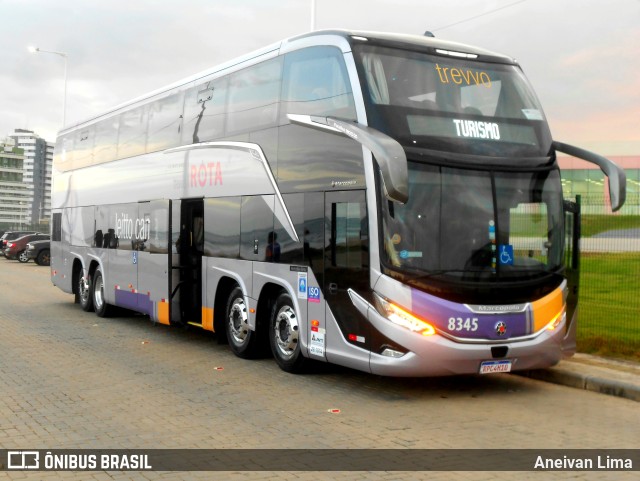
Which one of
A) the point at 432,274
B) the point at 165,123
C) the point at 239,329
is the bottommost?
the point at 239,329

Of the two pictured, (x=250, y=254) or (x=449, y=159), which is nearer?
(x=449, y=159)

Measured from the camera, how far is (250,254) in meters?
11.9

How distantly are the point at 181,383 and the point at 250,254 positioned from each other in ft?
7.66

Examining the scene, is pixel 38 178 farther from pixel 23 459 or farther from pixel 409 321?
pixel 23 459

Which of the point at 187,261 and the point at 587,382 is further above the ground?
the point at 187,261

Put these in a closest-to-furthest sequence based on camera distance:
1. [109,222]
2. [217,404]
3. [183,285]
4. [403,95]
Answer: [217,404] → [403,95] → [183,285] → [109,222]

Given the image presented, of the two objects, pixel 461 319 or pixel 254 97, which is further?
pixel 254 97

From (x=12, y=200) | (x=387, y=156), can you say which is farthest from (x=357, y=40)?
(x=12, y=200)

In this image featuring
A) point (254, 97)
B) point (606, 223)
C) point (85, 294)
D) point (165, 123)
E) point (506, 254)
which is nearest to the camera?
point (506, 254)

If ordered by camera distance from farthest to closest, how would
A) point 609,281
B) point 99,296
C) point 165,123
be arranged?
1. point 99,296
2. point 609,281
3. point 165,123

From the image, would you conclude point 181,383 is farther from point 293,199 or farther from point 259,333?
point 293,199

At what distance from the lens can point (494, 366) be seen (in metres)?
9.43

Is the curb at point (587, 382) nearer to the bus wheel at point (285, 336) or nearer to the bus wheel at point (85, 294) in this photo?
the bus wheel at point (285, 336)

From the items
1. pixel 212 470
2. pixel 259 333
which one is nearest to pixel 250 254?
pixel 259 333
